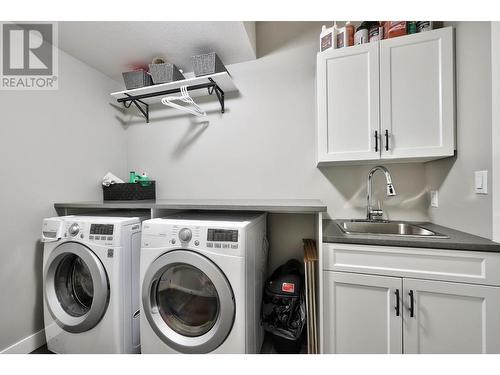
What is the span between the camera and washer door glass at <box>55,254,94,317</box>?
146 cm

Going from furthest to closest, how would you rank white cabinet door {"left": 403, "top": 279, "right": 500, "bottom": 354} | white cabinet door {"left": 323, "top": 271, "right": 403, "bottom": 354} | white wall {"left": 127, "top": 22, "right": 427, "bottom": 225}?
white wall {"left": 127, "top": 22, "right": 427, "bottom": 225}, white cabinet door {"left": 323, "top": 271, "right": 403, "bottom": 354}, white cabinet door {"left": 403, "top": 279, "right": 500, "bottom": 354}

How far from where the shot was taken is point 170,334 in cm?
124

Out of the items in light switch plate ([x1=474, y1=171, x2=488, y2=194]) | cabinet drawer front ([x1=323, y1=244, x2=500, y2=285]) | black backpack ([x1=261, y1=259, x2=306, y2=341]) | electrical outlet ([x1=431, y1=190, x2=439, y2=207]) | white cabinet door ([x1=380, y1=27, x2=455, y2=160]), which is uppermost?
white cabinet door ([x1=380, y1=27, x2=455, y2=160])

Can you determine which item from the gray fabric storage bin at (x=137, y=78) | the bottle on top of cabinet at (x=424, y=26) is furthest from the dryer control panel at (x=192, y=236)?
the bottle on top of cabinet at (x=424, y=26)

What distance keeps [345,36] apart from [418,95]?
0.63 m

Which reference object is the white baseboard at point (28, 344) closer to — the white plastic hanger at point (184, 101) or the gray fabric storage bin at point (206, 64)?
the white plastic hanger at point (184, 101)

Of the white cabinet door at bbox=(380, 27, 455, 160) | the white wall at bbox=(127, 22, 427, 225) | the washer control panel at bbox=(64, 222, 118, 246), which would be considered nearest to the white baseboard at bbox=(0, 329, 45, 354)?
the washer control panel at bbox=(64, 222, 118, 246)

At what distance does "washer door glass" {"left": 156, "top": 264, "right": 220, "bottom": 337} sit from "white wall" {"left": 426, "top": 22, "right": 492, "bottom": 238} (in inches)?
58.6

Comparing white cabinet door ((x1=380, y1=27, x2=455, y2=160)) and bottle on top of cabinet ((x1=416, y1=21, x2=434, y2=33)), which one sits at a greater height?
bottle on top of cabinet ((x1=416, y1=21, x2=434, y2=33))

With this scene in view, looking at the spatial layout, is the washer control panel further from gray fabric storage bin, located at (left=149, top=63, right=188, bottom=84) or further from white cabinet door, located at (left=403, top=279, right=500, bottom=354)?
white cabinet door, located at (left=403, top=279, right=500, bottom=354)

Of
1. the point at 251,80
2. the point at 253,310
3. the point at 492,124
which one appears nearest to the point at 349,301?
the point at 253,310

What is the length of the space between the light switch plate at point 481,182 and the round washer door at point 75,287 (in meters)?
2.18

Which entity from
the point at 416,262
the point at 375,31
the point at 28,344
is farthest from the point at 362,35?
the point at 28,344
